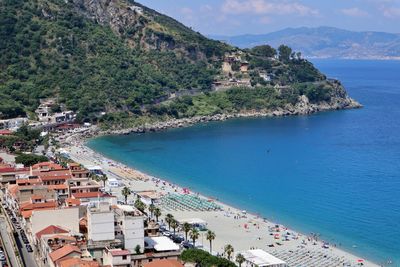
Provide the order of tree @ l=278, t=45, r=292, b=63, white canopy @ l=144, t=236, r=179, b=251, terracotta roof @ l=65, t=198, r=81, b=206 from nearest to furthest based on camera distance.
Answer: white canopy @ l=144, t=236, r=179, b=251 < terracotta roof @ l=65, t=198, r=81, b=206 < tree @ l=278, t=45, r=292, b=63

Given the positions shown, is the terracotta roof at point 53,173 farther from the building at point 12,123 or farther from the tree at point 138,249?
the building at point 12,123

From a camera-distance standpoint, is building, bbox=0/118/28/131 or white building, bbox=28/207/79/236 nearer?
white building, bbox=28/207/79/236

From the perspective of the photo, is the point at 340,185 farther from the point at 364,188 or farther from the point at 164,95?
the point at 164,95

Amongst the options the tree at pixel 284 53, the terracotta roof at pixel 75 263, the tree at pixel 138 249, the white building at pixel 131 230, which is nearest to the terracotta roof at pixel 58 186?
the white building at pixel 131 230

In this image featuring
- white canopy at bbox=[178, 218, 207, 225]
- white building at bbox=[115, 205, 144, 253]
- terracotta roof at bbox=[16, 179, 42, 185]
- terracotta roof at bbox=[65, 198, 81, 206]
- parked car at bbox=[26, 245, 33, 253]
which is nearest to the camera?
white building at bbox=[115, 205, 144, 253]

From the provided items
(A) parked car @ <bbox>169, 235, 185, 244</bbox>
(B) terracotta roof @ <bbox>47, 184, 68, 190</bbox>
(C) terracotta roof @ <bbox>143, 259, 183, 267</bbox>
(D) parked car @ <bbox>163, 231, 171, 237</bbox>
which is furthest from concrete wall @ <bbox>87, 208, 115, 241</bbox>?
(B) terracotta roof @ <bbox>47, 184, 68, 190</bbox>

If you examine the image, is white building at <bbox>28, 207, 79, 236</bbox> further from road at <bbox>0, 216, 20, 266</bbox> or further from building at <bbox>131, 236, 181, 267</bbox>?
building at <bbox>131, 236, 181, 267</bbox>
